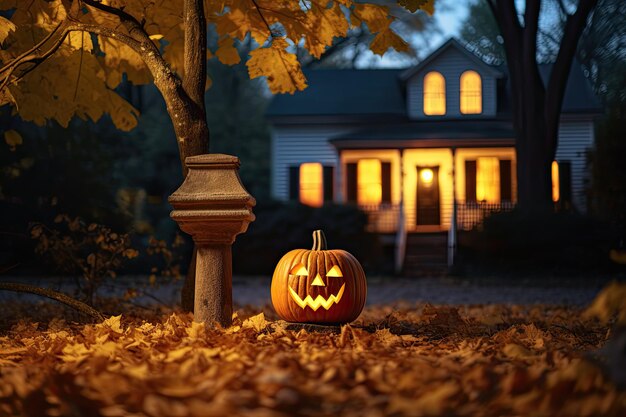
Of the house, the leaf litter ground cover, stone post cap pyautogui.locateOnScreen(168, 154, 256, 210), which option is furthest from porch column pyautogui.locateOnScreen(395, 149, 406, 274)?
the leaf litter ground cover

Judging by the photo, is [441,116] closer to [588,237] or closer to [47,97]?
[588,237]

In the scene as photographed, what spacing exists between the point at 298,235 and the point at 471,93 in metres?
10.1

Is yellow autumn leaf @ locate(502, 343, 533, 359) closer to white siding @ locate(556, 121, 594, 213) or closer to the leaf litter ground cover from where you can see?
the leaf litter ground cover

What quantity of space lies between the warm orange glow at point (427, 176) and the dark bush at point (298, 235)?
6749mm

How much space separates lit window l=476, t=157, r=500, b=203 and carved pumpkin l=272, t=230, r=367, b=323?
20.4m

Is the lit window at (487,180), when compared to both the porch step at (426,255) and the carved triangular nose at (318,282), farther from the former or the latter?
the carved triangular nose at (318,282)

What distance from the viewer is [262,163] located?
118 ft

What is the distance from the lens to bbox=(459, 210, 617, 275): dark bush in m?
18.5

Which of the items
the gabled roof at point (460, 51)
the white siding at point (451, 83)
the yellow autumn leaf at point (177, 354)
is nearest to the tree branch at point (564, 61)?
the gabled roof at point (460, 51)

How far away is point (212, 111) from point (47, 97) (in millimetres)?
26365

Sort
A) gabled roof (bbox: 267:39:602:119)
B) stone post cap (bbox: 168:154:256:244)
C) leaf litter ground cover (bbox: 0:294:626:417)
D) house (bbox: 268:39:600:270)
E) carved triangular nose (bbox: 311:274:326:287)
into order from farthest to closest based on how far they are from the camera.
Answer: gabled roof (bbox: 267:39:602:119), house (bbox: 268:39:600:270), carved triangular nose (bbox: 311:274:326:287), stone post cap (bbox: 168:154:256:244), leaf litter ground cover (bbox: 0:294:626:417)

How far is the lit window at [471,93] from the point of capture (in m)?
26.2

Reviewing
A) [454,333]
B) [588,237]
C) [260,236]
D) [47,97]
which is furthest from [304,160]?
[454,333]

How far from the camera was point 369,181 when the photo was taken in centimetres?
2611
